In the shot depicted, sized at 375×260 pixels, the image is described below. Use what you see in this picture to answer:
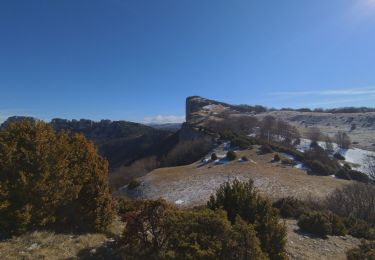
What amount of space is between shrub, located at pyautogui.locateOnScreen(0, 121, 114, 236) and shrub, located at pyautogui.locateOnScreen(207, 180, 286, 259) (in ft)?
12.6

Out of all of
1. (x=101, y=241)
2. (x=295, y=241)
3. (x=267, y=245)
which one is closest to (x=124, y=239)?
(x=101, y=241)

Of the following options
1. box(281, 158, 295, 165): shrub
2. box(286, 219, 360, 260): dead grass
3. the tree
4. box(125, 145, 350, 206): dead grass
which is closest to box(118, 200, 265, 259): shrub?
box(286, 219, 360, 260): dead grass

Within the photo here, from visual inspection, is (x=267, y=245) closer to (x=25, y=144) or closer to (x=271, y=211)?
(x=271, y=211)

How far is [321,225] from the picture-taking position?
13523 mm

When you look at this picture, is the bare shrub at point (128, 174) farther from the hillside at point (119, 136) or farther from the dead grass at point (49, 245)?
the dead grass at point (49, 245)

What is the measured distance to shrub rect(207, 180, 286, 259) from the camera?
8445 millimetres

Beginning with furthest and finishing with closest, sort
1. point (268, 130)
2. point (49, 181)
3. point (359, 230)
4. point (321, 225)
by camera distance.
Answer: point (268, 130) → point (359, 230) → point (321, 225) → point (49, 181)

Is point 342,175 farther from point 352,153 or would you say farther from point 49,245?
point 49,245

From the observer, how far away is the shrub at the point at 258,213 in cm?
845

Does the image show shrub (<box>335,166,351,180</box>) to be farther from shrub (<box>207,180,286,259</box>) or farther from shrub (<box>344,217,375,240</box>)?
shrub (<box>207,180,286,259</box>)

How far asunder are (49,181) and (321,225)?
1095cm

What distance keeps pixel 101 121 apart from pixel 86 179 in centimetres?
19002

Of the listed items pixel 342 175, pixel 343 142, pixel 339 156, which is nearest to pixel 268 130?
pixel 339 156

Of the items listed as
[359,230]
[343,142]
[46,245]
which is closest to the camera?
[46,245]
